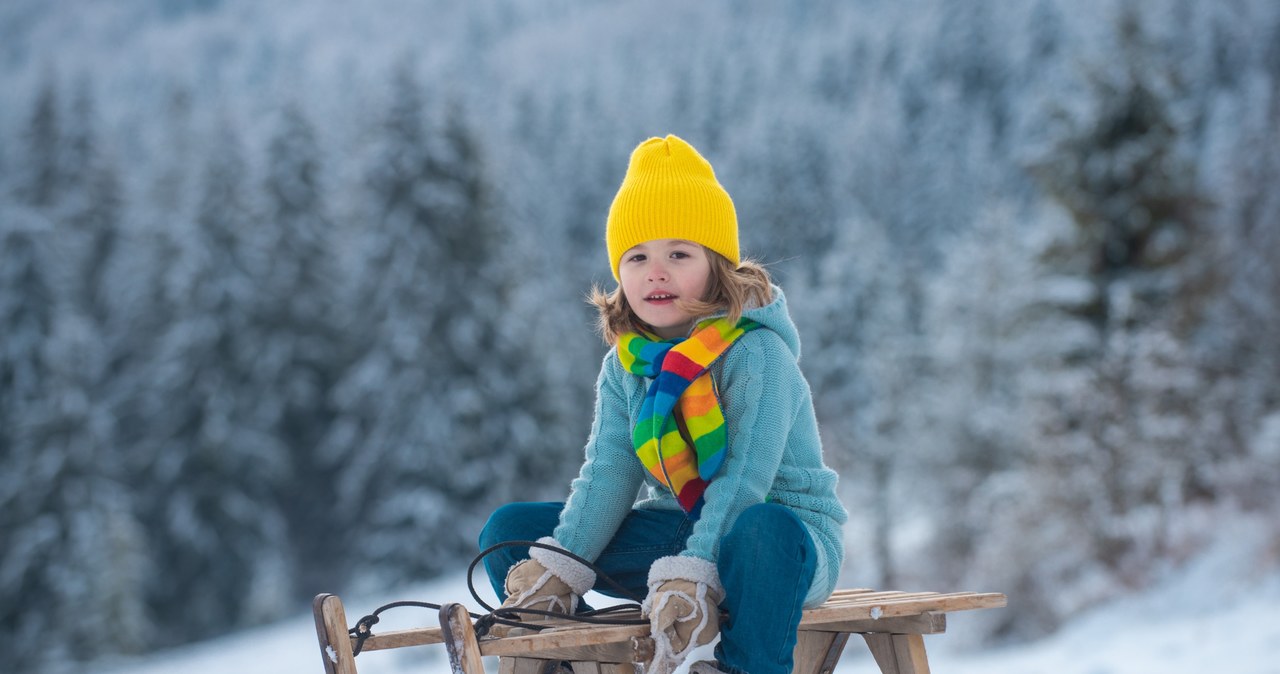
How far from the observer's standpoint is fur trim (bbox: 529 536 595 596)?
307cm

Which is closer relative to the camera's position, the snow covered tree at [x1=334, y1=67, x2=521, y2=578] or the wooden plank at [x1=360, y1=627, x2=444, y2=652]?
the wooden plank at [x1=360, y1=627, x2=444, y2=652]

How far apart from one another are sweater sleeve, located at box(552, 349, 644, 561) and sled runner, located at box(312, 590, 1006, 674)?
33cm

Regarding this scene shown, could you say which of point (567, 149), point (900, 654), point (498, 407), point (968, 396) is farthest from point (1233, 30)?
point (900, 654)

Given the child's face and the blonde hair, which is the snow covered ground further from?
the child's face

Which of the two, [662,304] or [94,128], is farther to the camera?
[94,128]

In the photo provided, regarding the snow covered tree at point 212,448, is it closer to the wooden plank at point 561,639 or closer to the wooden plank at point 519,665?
the wooden plank at point 519,665

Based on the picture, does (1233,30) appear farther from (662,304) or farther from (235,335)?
(662,304)

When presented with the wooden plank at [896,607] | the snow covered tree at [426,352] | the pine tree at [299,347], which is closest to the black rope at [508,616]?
the wooden plank at [896,607]

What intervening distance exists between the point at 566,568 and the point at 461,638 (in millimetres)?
678

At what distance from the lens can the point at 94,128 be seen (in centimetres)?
2955

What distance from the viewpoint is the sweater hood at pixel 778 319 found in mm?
3201

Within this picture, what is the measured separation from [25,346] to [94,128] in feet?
22.3

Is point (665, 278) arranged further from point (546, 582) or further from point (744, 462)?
point (546, 582)

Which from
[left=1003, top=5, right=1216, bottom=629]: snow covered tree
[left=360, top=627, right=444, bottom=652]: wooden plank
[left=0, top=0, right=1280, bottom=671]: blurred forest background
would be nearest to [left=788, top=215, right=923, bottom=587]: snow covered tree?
[left=0, top=0, right=1280, bottom=671]: blurred forest background
